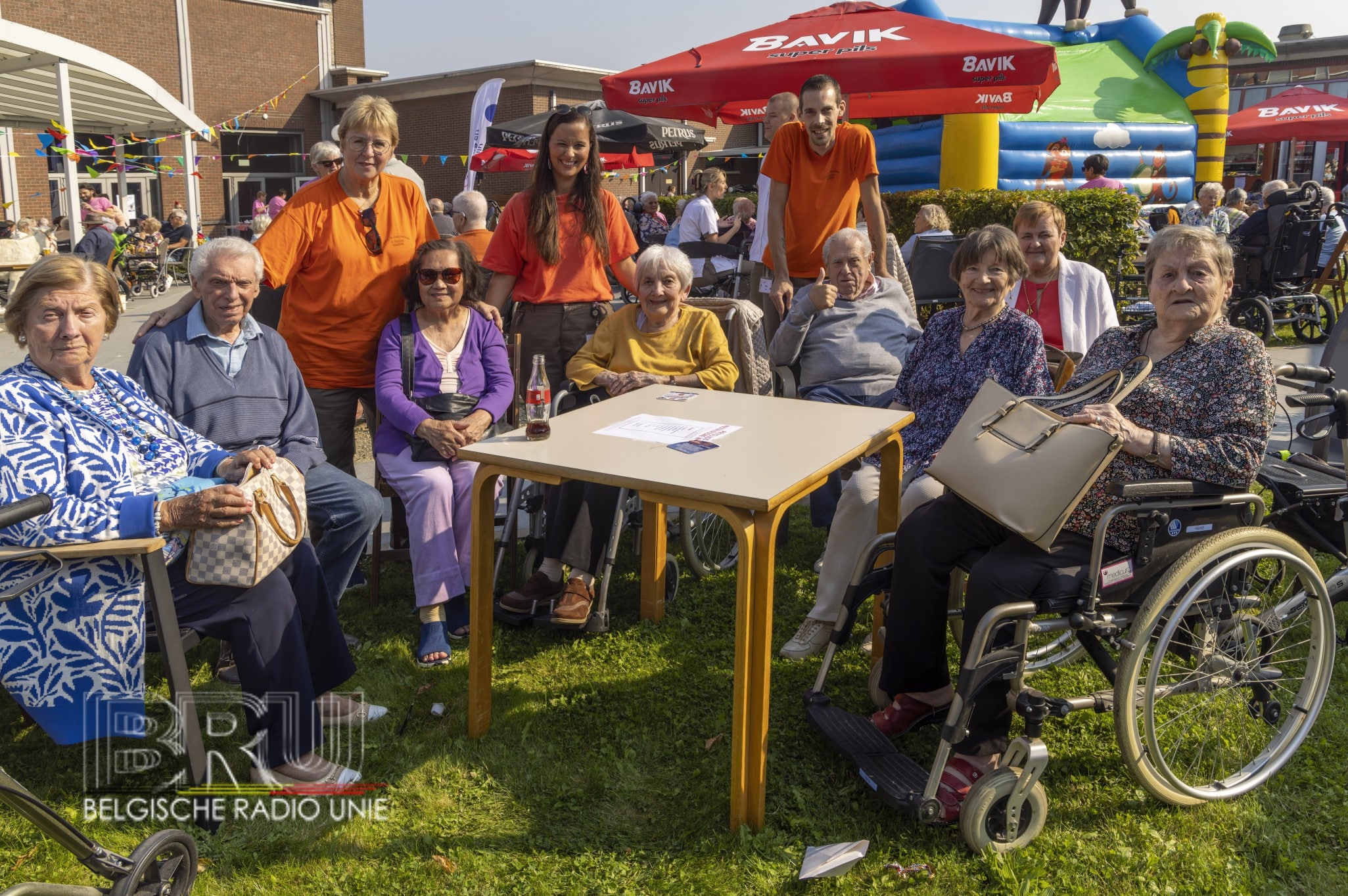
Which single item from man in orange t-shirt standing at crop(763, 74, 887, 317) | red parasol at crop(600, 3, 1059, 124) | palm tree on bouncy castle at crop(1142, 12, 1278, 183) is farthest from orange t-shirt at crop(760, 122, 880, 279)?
palm tree on bouncy castle at crop(1142, 12, 1278, 183)

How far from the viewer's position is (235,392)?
322 cm

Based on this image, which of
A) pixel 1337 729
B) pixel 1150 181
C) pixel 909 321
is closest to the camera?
pixel 1337 729

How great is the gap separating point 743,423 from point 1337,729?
190cm

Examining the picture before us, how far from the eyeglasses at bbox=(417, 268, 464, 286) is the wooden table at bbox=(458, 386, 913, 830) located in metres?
0.82

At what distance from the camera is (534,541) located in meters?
3.87

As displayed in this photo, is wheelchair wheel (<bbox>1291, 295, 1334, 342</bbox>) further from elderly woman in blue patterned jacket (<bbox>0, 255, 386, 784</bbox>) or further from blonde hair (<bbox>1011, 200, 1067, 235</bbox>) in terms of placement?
elderly woman in blue patterned jacket (<bbox>0, 255, 386, 784</bbox>)

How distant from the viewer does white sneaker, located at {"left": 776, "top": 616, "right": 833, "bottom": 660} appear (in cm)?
334

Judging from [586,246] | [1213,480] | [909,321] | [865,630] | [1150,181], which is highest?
[1150,181]

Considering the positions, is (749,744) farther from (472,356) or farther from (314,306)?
(314,306)

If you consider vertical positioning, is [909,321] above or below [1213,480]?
above

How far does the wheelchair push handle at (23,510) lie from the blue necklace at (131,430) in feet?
2.86

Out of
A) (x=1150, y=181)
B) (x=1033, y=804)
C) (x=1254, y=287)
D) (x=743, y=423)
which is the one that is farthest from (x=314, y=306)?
(x=1150, y=181)

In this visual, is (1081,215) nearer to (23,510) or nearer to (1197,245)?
(1197,245)

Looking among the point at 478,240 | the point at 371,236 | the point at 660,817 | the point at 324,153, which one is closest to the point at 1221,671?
the point at 660,817
